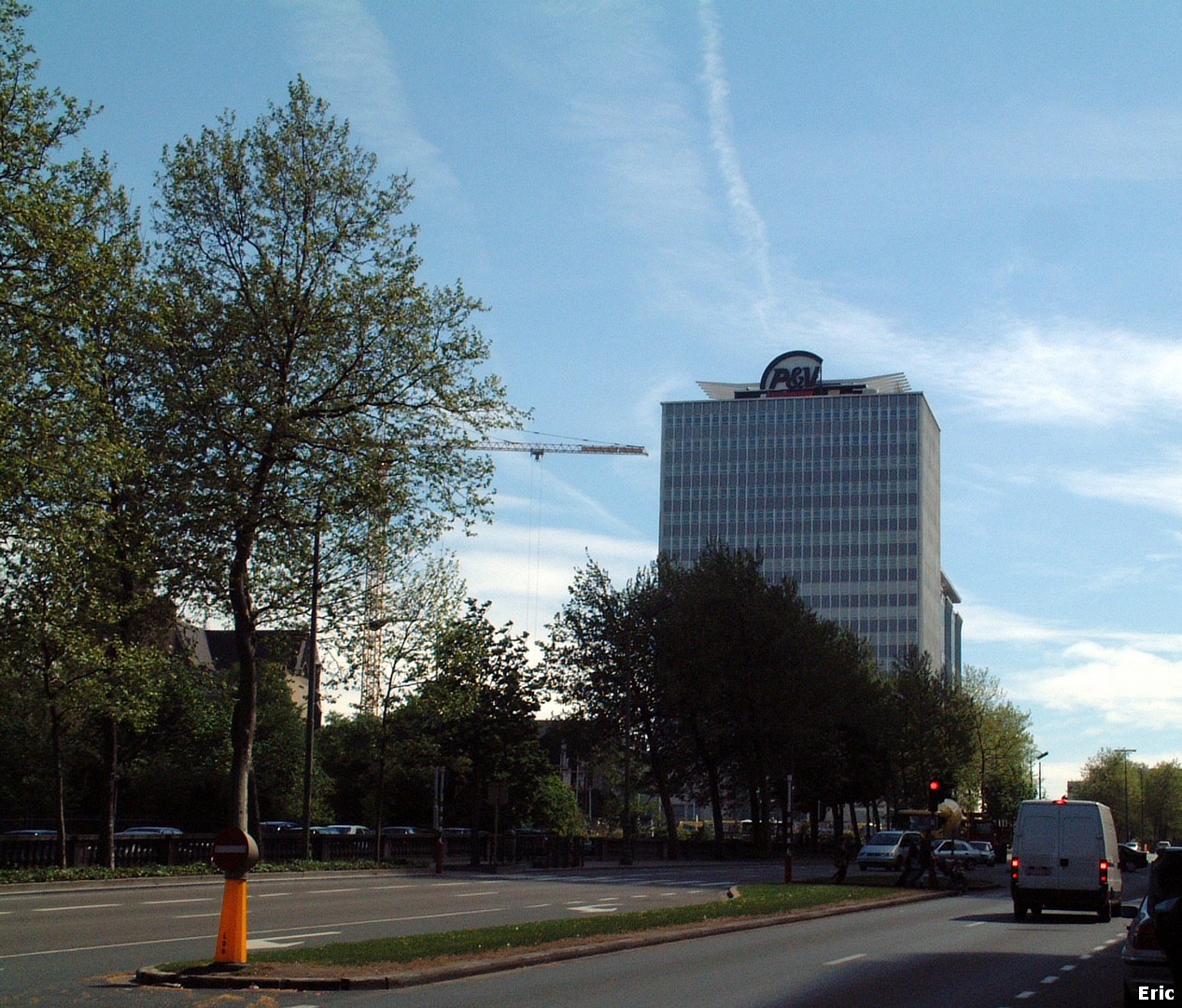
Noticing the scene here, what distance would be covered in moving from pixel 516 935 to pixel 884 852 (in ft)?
137

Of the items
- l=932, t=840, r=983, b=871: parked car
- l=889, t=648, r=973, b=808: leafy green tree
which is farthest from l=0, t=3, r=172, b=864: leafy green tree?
l=889, t=648, r=973, b=808: leafy green tree

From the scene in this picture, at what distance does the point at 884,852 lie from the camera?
187ft

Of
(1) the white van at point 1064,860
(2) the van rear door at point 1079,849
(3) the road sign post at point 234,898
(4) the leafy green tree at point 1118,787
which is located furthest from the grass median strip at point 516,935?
(4) the leafy green tree at point 1118,787

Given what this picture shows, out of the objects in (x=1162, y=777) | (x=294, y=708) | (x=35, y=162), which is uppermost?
(x=35, y=162)

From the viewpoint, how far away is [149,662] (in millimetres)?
33156

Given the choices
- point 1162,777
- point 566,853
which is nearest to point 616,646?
point 566,853

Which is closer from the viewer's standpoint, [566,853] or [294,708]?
[566,853]

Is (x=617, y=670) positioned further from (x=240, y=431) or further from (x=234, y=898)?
(x=234, y=898)

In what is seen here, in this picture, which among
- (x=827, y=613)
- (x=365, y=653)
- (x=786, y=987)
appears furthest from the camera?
(x=827, y=613)

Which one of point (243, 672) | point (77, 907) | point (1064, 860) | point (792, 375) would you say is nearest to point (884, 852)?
point (1064, 860)

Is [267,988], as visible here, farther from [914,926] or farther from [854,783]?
[854,783]

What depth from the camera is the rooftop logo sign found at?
182500mm

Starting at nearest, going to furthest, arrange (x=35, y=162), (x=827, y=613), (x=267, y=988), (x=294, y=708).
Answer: (x=267, y=988), (x=35, y=162), (x=294, y=708), (x=827, y=613)

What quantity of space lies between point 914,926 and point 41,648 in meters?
21.2
